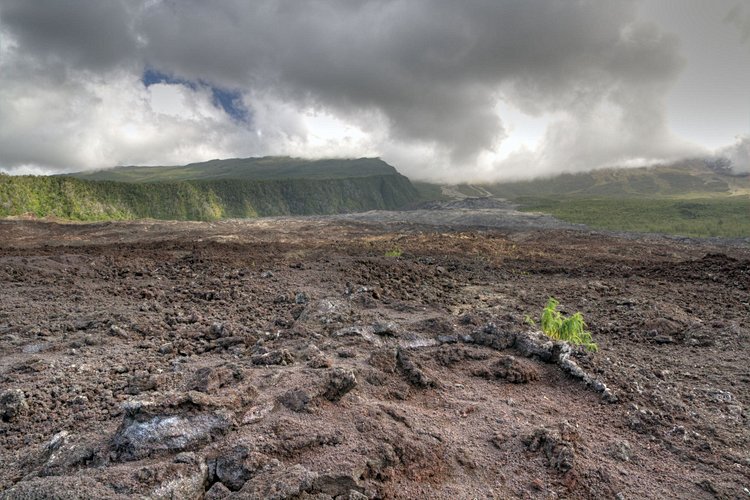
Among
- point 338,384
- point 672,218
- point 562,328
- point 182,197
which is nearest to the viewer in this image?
point 338,384

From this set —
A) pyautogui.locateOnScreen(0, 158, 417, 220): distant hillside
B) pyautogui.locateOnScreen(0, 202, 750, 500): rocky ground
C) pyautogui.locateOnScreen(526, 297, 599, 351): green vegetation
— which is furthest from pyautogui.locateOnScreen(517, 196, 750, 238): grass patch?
pyautogui.locateOnScreen(0, 158, 417, 220): distant hillside

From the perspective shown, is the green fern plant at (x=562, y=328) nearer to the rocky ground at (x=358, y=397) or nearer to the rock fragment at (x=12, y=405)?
the rocky ground at (x=358, y=397)

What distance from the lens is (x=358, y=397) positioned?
524 cm

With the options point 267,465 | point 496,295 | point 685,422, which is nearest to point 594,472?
point 685,422

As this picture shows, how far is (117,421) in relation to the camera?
492 cm

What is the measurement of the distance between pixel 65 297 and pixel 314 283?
23.9 feet

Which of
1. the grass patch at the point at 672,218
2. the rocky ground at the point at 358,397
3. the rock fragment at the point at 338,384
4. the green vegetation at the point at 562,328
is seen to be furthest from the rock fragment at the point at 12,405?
the grass patch at the point at 672,218

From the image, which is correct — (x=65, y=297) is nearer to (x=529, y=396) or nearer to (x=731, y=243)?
(x=529, y=396)

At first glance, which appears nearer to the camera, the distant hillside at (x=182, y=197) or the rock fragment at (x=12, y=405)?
the rock fragment at (x=12, y=405)

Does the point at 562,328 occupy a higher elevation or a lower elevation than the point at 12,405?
lower

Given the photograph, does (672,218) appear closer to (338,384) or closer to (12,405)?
(338,384)

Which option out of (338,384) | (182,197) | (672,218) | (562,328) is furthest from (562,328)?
(182,197)

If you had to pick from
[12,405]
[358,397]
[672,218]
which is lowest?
[672,218]

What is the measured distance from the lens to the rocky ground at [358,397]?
406 centimetres
